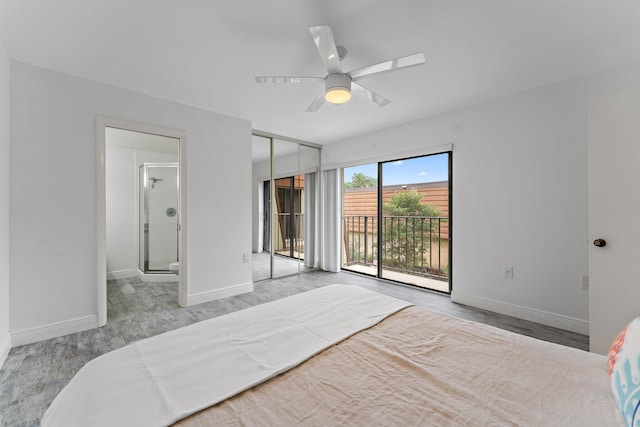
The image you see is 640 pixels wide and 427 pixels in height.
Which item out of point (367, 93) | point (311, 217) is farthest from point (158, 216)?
point (367, 93)

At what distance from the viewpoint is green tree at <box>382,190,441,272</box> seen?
13.6 ft

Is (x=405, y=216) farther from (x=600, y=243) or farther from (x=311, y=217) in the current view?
(x=600, y=243)

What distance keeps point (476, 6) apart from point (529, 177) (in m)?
1.91

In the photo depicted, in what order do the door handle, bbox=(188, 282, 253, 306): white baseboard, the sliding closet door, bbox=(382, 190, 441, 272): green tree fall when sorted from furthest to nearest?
1. the sliding closet door
2. bbox=(382, 190, 441, 272): green tree
3. bbox=(188, 282, 253, 306): white baseboard
4. the door handle

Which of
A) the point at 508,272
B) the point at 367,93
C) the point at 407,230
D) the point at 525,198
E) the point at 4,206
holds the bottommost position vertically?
the point at 508,272

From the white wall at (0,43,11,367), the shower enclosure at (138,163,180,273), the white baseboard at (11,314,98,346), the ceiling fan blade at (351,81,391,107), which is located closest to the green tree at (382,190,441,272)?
the ceiling fan blade at (351,81,391,107)

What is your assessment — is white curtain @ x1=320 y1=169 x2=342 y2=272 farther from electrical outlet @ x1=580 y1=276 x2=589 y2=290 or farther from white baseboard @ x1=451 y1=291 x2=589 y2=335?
electrical outlet @ x1=580 y1=276 x2=589 y2=290

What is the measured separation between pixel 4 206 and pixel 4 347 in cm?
111

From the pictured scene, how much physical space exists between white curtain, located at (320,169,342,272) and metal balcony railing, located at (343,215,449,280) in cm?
43

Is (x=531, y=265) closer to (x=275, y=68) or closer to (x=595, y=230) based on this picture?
(x=595, y=230)

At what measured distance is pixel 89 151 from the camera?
8.43 feet

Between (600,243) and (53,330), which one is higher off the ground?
(600,243)

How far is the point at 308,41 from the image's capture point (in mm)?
1957

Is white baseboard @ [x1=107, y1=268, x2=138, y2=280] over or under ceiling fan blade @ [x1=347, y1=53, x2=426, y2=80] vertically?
under
